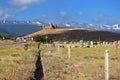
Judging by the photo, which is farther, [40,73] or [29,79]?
[40,73]

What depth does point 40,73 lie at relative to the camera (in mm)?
22891

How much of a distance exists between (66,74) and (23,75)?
2.26 m

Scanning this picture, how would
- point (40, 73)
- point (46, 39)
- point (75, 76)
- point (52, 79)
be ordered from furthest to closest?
point (46, 39) < point (40, 73) < point (75, 76) < point (52, 79)

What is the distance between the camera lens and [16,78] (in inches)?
758

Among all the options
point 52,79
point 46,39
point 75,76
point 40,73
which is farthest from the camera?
point 46,39

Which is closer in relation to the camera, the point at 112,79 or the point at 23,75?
the point at 112,79

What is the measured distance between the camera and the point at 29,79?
63.6ft

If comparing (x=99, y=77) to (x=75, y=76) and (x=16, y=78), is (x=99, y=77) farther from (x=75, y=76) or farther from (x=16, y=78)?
(x=16, y=78)

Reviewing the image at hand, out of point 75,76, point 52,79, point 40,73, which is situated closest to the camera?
point 52,79

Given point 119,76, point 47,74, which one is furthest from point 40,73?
point 119,76

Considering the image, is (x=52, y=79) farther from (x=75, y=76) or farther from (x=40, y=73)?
(x=40, y=73)

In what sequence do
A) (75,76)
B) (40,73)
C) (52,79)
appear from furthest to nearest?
(40,73)
(75,76)
(52,79)

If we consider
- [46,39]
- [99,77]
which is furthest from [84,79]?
[46,39]

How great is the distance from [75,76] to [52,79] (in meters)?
1.77
